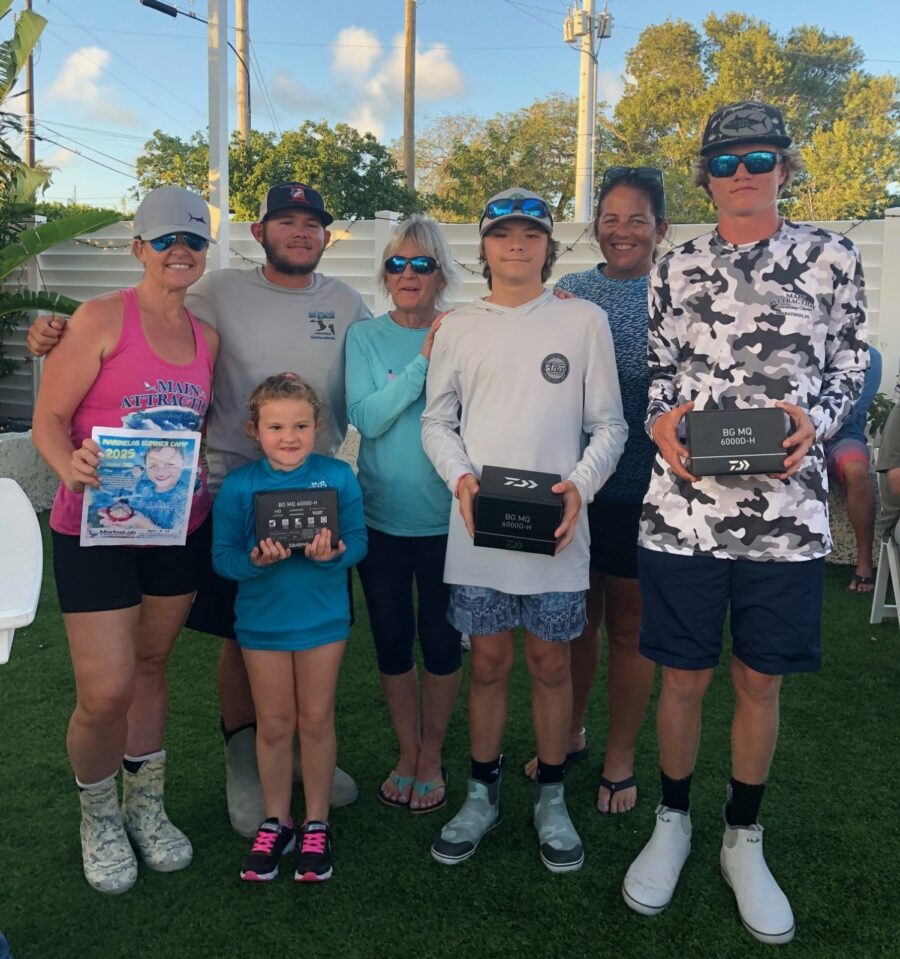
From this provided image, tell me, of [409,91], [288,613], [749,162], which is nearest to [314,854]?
[288,613]

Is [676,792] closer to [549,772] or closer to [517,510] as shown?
[549,772]

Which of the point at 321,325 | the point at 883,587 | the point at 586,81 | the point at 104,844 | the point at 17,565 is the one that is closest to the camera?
the point at 17,565

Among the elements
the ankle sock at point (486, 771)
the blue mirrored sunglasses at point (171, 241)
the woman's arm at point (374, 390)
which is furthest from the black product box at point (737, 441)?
the blue mirrored sunglasses at point (171, 241)

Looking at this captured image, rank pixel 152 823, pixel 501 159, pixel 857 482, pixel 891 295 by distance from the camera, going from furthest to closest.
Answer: pixel 501 159 < pixel 891 295 < pixel 857 482 < pixel 152 823

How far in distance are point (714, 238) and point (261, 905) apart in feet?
7.56

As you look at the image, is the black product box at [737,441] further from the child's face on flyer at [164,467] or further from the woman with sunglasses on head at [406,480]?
the child's face on flyer at [164,467]

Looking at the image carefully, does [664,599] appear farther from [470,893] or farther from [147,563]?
[147,563]

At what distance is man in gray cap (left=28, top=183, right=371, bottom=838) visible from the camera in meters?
2.92

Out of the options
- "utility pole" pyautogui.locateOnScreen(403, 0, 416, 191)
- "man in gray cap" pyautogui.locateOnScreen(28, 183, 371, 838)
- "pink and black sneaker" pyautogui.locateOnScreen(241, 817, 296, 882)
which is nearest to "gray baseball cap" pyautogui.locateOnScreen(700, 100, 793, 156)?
"man in gray cap" pyautogui.locateOnScreen(28, 183, 371, 838)

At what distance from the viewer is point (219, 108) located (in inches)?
323

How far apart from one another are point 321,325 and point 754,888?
2.19m

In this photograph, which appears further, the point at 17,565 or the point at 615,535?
the point at 615,535

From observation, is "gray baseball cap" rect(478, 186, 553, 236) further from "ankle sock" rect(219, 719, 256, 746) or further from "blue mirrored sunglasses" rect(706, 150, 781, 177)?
"ankle sock" rect(219, 719, 256, 746)

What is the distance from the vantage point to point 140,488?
2.45 m
